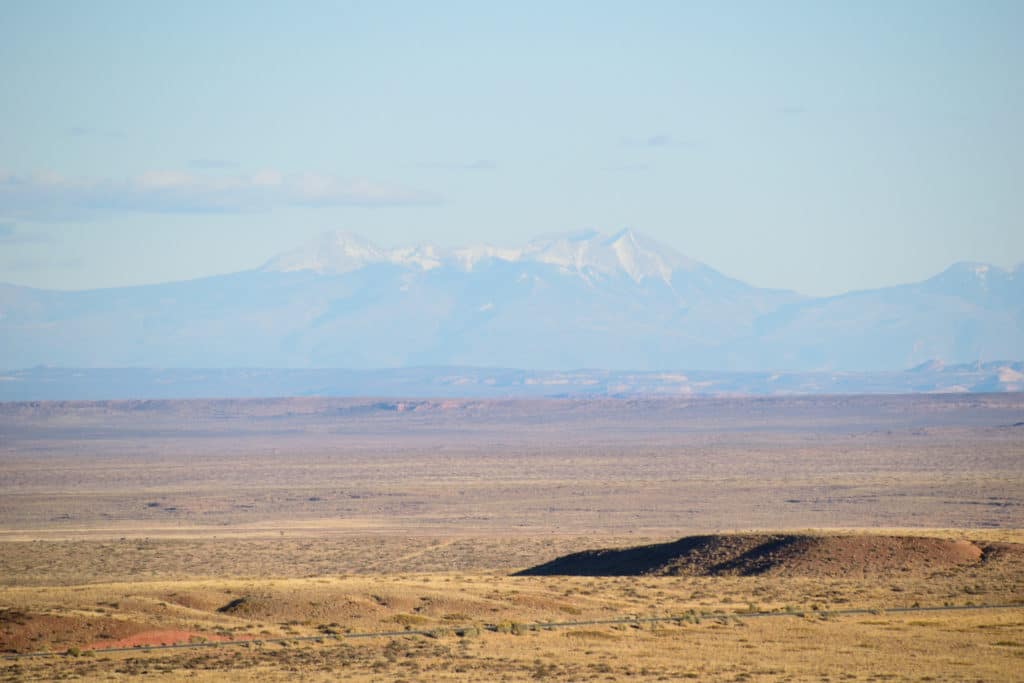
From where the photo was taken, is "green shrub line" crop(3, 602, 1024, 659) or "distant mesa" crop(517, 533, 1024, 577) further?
"distant mesa" crop(517, 533, 1024, 577)

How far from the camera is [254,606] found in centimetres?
3262

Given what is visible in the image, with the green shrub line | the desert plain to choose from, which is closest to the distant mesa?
the desert plain

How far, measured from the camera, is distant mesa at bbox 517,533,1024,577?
38844mm

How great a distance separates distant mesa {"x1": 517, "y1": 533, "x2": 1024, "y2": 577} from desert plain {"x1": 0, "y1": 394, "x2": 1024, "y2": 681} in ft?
0.32

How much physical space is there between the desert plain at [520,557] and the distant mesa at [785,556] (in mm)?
97

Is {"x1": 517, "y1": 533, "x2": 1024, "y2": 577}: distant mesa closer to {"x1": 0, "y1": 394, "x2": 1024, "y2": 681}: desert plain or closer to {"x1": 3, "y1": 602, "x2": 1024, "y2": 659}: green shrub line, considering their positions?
{"x1": 0, "y1": 394, "x2": 1024, "y2": 681}: desert plain

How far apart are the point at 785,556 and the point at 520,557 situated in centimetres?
1087

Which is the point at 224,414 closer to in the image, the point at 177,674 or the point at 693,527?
the point at 693,527

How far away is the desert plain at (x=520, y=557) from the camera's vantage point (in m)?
28.1

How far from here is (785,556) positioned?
40094 mm

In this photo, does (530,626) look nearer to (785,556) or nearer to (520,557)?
(785,556)

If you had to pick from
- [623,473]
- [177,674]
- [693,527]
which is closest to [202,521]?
[693,527]

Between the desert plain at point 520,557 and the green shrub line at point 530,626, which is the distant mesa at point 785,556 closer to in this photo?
the desert plain at point 520,557

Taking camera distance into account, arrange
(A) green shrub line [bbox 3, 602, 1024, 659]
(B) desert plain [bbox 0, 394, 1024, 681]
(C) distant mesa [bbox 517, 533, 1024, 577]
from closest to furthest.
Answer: (B) desert plain [bbox 0, 394, 1024, 681]
(A) green shrub line [bbox 3, 602, 1024, 659]
(C) distant mesa [bbox 517, 533, 1024, 577]
